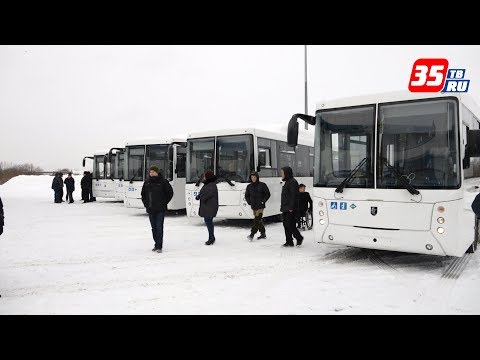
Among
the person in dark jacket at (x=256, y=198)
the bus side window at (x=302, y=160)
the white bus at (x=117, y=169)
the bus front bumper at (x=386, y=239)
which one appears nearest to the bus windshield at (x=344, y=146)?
the bus front bumper at (x=386, y=239)

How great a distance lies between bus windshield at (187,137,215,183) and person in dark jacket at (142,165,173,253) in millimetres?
4294

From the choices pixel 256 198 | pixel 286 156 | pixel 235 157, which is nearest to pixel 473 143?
pixel 256 198

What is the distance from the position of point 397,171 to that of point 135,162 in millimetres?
12308

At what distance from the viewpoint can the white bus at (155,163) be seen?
16.0m

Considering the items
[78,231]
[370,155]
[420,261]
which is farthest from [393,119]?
[78,231]

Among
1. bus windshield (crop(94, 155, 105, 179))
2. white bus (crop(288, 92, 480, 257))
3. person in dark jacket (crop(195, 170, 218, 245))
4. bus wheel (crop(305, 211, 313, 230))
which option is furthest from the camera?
bus windshield (crop(94, 155, 105, 179))

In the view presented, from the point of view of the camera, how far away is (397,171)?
23.3ft

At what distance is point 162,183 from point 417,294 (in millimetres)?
5561

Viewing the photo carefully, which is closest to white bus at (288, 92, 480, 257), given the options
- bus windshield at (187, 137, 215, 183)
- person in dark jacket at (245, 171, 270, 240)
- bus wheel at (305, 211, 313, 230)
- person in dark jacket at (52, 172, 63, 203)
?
person in dark jacket at (245, 171, 270, 240)

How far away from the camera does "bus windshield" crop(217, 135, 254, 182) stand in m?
12.6

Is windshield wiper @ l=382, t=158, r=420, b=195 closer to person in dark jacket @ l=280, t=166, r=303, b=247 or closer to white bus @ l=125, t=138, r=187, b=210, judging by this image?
person in dark jacket @ l=280, t=166, r=303, b=247

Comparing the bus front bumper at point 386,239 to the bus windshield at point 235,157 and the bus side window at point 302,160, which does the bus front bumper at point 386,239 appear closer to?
the bus windshield at point 235,157

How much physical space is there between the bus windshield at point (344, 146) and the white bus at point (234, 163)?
4.74 meters
